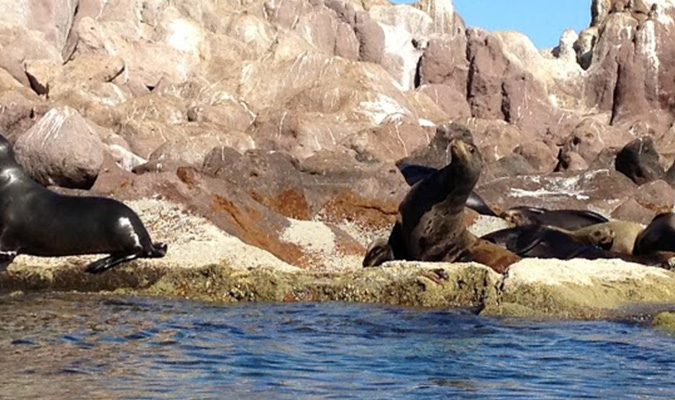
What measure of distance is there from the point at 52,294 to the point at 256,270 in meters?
1.75

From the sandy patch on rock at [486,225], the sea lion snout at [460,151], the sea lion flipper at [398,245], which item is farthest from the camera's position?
the sandy patch on rock at [486,225]

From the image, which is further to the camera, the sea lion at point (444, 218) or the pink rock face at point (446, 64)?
the pink rock face at point (446, 64)

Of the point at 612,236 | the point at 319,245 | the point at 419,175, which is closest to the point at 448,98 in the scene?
the point at 419,175

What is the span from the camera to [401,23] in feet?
192

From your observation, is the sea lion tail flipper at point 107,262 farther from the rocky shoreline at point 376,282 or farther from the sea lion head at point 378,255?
the sea lion head at point 378,255

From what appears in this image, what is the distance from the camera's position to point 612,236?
1523cm

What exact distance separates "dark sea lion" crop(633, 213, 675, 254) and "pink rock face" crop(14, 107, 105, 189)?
7.06m

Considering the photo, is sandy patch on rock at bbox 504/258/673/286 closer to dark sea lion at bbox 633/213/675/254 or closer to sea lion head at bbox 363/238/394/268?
sea lion head at bbox 363/238/394/268

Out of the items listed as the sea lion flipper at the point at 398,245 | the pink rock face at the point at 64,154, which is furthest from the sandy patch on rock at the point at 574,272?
the pink rock face at the point at 64,154

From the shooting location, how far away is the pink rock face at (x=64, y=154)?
13.6 metres

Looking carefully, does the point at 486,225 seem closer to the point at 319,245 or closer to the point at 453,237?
the point at 319,245

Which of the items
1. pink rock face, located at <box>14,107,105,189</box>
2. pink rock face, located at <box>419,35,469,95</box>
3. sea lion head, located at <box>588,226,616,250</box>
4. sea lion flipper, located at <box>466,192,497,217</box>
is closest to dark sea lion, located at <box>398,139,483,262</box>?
sea lion head, located at <box>588,226,616,250</box>

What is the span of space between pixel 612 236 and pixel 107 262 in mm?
7906

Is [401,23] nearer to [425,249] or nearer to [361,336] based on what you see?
[425,249]
